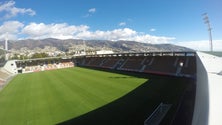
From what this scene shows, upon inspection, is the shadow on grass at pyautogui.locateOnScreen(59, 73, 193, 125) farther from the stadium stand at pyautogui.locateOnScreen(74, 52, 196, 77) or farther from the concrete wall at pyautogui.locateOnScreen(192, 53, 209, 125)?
the stadium stand at pyautogui.locateOnScreen(74, 52, 196, 77)

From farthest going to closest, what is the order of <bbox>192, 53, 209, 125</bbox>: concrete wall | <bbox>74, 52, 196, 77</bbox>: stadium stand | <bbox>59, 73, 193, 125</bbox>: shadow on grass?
<bbox>74, 52, 196, 77</bbox>: stadium stand, <bbox>59, 73, 193, 125</bbox>: shadow on grass, <bbox>192, 53, 209, 125</bbox>: concrete wall

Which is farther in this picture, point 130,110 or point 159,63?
point 159,63

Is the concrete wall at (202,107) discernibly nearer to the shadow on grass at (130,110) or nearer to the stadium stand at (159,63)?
the shadow on grass at (130,110)

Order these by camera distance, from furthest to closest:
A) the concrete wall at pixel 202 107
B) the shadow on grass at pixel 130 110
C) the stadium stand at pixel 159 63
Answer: the stadium stand at pixel 159 63 < the shadow on grass at pixel 130 110 < the concrete wall at pixel 202 107

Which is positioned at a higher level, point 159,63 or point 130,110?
point 159,63

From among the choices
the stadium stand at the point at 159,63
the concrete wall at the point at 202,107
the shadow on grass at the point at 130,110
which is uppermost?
the concrete wall at the point at 202,107

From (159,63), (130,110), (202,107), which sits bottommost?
(130,110)

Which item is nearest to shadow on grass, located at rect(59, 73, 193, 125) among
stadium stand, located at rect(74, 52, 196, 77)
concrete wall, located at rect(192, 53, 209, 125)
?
concrete wall, located at rect(192, 53, 209, 125)

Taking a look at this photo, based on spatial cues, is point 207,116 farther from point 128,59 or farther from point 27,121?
point 128,59

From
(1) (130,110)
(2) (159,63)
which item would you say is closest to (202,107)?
(1) (130,110)

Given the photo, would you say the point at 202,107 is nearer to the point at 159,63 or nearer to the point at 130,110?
the point at 130,110

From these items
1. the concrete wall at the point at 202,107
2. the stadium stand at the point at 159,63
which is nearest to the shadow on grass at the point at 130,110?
the concrete wall at the point at 202,107

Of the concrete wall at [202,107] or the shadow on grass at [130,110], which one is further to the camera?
the shadow on grass at [130,110]

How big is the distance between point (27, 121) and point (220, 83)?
40.7 ft
